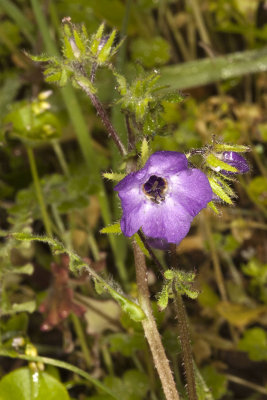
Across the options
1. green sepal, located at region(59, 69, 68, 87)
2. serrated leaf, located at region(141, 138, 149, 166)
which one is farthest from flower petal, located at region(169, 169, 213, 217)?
green sepal, located at region(59, 69, 68, 87)

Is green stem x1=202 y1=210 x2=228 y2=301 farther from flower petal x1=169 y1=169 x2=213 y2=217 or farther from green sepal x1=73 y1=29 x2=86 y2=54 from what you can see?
green sepal x1=73 y1=29 x2=86 y2=54

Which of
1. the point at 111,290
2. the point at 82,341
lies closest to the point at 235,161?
the point at 111,290

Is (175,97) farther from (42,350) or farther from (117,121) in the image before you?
(42,350)

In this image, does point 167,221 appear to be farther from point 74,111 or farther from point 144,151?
point 74,111

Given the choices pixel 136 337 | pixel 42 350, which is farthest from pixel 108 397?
pixel 42 350

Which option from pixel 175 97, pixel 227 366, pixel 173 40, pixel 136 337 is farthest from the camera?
pixel 173 40

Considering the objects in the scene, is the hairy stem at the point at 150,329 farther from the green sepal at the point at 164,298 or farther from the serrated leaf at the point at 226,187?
the serrated leaf at the point at 226,187

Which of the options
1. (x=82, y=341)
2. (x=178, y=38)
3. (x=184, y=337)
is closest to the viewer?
(x=184, y=337)
